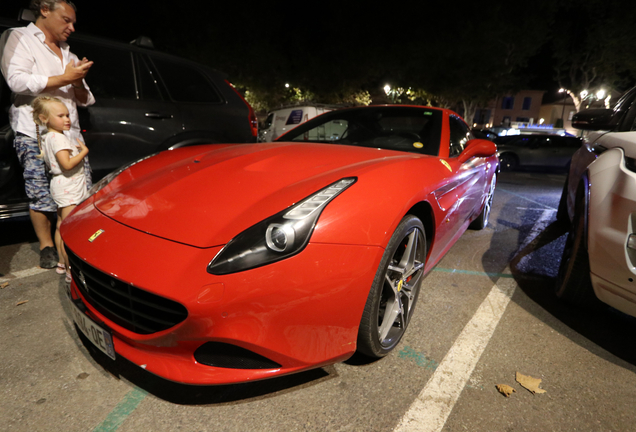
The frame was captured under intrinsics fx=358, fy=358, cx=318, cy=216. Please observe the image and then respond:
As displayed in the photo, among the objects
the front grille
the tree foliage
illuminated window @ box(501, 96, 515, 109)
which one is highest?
the tree foliage

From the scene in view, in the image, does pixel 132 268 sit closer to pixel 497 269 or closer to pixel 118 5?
pixel 497 269

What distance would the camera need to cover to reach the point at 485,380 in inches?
68.0

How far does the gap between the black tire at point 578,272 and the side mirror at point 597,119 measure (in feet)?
2.11

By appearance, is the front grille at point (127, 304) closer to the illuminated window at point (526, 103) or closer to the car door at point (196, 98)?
the car door at point (196, 98)

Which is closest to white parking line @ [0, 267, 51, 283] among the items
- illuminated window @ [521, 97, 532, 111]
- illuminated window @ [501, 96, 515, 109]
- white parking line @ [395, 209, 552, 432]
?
white parking line @ [395, 209, 552, 432]

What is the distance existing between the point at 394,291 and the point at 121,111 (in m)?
2.97

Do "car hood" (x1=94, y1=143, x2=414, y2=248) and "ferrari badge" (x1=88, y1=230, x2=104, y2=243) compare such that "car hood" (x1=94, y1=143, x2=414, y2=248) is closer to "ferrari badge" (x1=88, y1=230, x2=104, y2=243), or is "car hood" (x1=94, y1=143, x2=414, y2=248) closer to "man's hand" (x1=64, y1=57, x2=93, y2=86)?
"ferrari badge" (x1=88, y1=230, x2=104, y2=243)

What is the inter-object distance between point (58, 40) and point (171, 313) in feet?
8.13

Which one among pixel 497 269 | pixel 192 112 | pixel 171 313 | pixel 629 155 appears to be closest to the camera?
pixel 171 313

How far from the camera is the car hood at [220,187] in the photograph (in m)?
1.46

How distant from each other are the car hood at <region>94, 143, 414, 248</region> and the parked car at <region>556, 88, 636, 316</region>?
102cm

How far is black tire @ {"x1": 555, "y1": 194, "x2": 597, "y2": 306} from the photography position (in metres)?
2.17

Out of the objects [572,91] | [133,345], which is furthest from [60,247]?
[572,91]

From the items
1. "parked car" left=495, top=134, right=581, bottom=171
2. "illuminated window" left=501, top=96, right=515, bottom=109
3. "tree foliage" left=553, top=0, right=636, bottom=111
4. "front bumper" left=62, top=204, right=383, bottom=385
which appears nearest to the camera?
"front bumper" left=62, top=204, right=383, bottom=385
